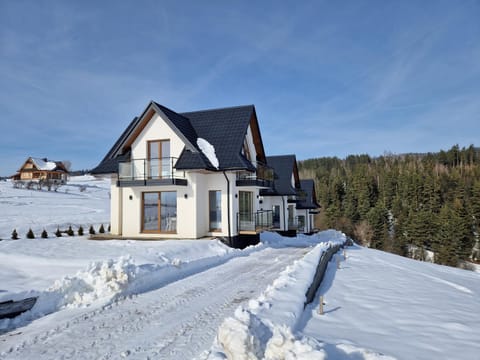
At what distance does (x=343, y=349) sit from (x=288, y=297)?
2.26m

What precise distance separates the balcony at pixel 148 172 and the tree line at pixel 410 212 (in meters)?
41.5

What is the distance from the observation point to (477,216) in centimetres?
4997

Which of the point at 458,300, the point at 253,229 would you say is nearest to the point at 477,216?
the point at 253,229

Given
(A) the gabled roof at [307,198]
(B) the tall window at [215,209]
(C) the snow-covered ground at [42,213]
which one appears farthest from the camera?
(A) the gabled roof at [307,198]

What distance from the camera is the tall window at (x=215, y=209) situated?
17.1 metres

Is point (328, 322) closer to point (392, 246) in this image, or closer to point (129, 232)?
point (129, 232)


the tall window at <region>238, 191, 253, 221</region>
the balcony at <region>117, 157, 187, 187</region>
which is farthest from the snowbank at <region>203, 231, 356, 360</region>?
the tall window at <region>238, 191, 253, 221</region>

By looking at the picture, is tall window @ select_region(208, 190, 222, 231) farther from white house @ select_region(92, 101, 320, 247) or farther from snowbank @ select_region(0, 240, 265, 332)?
snowbank @ select_region(0, 240, 265, 332)

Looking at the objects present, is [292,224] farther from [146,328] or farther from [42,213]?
[146,328]

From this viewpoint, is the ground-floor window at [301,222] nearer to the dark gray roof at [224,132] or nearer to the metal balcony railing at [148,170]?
the dark gray roof at [224,132]

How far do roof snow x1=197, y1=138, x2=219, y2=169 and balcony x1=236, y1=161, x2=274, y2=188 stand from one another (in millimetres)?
1778

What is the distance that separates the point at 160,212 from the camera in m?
16.9

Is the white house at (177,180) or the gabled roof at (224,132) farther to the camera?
the gabled roof at (224,132)

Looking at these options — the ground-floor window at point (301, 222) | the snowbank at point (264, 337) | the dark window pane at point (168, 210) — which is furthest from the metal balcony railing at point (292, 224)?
the snowbank at point (264, 337)
